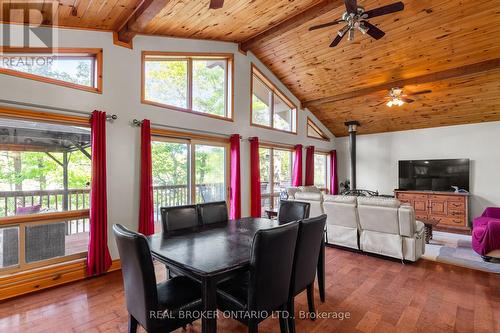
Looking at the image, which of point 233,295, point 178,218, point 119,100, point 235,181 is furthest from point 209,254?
point 235,181

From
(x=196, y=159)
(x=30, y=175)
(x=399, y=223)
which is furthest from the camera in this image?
(x=196, y=159)

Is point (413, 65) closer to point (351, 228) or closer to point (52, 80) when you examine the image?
point (351, 228)

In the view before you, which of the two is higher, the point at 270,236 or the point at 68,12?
the point at 68,12

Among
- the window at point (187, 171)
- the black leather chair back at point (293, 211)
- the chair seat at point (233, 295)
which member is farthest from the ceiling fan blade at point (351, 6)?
the window at point (187, 171)

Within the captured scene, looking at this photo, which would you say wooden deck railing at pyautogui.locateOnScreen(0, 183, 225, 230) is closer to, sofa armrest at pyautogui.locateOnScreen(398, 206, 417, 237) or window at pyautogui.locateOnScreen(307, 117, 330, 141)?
sofa armrest at pyautogui.locateOnScreen(398, 206, 417, 237)

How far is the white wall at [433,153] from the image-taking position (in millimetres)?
5977

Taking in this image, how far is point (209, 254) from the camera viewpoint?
6.16 feet

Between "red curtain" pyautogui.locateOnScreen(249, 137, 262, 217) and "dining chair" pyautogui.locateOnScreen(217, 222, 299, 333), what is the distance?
355 cm

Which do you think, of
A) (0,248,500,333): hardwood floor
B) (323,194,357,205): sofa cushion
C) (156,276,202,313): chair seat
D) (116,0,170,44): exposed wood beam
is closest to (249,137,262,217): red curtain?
(323,194,357,205): sofa cushion

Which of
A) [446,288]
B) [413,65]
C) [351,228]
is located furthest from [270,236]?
[413,65]

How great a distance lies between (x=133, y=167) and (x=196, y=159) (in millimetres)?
1206

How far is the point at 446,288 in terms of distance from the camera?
2.95 m

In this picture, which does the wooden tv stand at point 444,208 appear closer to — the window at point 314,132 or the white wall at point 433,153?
the white wall at point 433,153

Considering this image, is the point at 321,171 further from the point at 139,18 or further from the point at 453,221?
the point at 139,18
